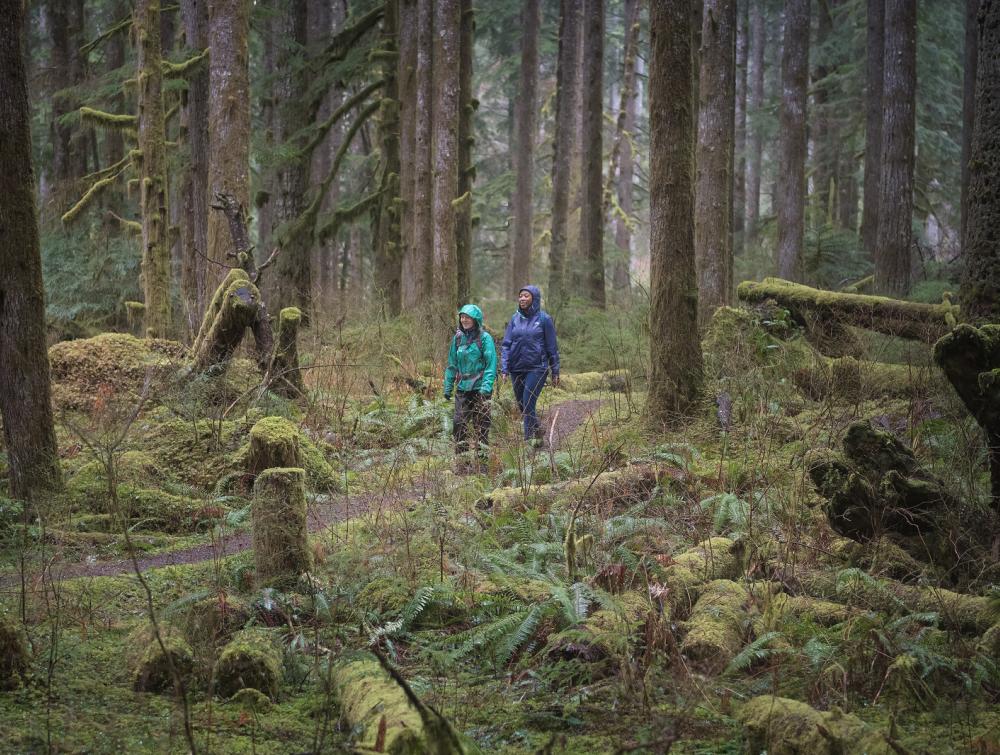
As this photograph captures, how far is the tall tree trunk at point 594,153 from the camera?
77.6 feet

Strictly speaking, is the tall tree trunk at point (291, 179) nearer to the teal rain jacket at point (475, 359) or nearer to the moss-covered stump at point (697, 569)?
the teal rain jacket at point (475, 359)

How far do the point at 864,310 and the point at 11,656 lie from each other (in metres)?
11.6

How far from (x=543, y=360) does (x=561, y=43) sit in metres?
17.5

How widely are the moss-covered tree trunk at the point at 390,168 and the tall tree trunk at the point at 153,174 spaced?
6249 millimetres

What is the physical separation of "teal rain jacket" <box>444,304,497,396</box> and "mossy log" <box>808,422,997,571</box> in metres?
5.10

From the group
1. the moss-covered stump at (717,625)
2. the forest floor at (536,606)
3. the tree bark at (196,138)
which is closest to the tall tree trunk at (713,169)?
the forest floor at (536,606)

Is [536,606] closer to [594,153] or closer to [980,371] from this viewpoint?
[980,371]

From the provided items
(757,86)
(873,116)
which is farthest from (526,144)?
(757,86)

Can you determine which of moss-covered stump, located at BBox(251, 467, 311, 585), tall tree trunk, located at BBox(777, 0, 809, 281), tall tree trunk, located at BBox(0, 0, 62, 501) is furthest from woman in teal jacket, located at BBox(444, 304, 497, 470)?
tall tree trunk, located at BBox(777, 0, 809, 281)

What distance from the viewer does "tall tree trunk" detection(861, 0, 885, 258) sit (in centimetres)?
2248

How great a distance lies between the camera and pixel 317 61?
21.0 m

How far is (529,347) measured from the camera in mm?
11586

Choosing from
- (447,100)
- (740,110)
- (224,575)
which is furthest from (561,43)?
(224,575)

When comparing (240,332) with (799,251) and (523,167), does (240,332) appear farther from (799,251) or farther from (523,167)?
(523,167)
